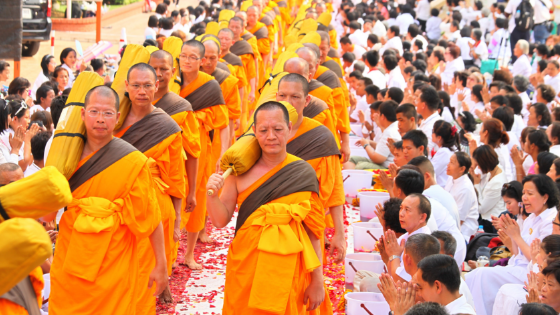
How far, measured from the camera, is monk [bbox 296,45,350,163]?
6422 mm

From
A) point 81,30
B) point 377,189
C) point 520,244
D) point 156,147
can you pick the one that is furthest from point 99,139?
point 81,30

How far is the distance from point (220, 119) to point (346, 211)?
7.23 feet

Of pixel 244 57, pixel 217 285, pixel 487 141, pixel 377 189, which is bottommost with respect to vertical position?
pixel 217 285

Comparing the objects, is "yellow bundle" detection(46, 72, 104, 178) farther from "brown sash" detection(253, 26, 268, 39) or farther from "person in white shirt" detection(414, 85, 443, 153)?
"brown sash" detection(253, 26, 268, 39)

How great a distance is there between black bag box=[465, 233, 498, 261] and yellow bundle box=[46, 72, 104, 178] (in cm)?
388

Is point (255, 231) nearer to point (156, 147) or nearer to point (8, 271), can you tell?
point (156, 147)

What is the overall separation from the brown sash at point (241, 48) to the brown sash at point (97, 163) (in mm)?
6215

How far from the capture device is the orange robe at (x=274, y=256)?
3.55 meters

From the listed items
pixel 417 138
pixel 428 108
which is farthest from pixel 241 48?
pixel 417 138

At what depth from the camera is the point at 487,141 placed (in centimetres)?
743

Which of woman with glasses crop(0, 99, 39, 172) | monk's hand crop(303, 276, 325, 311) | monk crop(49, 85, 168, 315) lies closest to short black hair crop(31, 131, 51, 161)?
woman with glasses crop(0, 99, 39, 172)

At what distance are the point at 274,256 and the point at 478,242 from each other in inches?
124

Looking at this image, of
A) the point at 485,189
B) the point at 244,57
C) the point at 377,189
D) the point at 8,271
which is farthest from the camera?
the point at 244,57

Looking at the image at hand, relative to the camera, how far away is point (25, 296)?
7.35 ft
